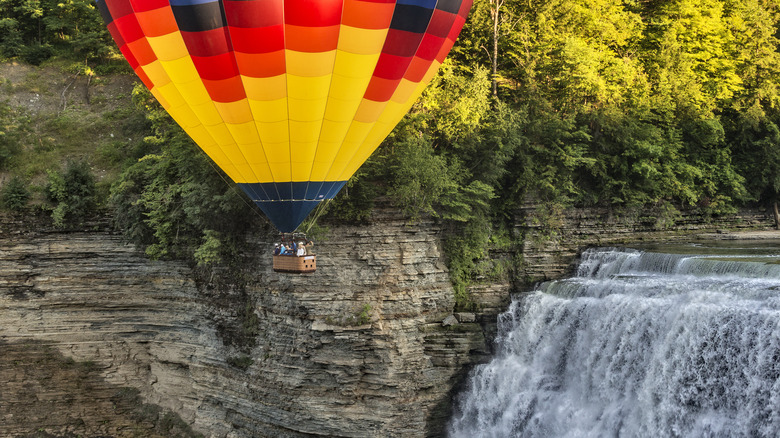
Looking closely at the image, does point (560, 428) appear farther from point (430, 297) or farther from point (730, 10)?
point (730, 10)

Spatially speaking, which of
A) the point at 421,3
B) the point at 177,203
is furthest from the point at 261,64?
the point at 177,203

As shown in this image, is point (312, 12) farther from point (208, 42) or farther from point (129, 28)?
point (129, 28)

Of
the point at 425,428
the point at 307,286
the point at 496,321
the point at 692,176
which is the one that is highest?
the point at 692,176

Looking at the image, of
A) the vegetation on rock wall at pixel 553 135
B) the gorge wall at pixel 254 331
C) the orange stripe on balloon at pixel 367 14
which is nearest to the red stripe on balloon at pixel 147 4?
the orange stripe on balloon at pixel 367 14

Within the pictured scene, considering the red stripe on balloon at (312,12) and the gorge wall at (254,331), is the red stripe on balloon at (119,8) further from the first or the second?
the gorge wall at (254,331)

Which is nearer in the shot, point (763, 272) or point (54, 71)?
point (763, 272)

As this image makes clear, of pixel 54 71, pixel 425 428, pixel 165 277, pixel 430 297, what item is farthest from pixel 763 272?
pixel 54 71

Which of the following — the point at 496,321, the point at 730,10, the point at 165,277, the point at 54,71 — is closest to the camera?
the point at 496,321
